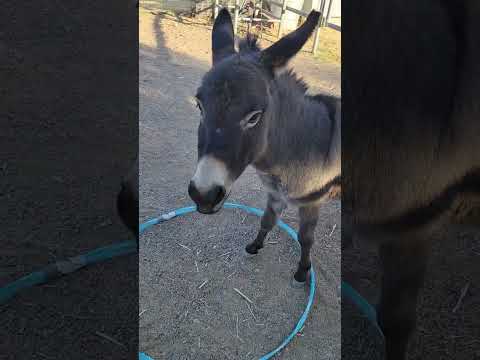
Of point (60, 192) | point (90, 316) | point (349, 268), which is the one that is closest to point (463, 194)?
point (349, 268)

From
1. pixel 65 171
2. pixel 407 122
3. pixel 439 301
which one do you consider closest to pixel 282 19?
pixel 407 122

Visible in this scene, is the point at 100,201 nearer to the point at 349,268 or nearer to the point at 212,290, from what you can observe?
the point at 212,290

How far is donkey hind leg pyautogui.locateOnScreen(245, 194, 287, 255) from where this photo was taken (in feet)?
2.35

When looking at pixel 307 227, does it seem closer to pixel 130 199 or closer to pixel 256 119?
pixel 256 119

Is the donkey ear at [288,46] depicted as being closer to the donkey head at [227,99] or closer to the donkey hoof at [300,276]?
the donkey head at [227,99]

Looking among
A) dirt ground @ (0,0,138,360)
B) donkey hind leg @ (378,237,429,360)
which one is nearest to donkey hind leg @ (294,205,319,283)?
donkey hind leg @ (378,237,429,360)

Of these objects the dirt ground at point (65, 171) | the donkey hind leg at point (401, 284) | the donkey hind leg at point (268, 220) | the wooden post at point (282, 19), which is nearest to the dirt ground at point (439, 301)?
the donkey hind leg at point (401, 284)

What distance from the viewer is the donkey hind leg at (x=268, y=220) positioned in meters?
0.72

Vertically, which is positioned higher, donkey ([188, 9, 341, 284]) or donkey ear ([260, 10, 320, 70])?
donkey ear ([260, 10, 320, 70])

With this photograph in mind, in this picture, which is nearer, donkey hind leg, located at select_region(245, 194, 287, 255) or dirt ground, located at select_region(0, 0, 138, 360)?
donkey hind leg, located at select_region(245, 194, 287, 255)

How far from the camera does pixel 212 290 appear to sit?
0.65m

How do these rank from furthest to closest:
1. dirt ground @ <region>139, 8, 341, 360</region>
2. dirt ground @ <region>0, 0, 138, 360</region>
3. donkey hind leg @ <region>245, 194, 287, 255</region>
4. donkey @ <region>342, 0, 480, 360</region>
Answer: dirt ground @ <region>0, 0, 138, 360</region>, donkey hind leg @ <region>245, 194, 287, 255</region>, dirt ground @ <region>139, 8, 341, 360</region>, donkey @ <region>342, 0, 480, 360</region>

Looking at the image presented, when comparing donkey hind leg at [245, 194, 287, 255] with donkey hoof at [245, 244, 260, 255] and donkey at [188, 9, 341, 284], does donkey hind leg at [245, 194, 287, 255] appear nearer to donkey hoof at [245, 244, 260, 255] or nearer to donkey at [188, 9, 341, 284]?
donkey hoof at [245, 244, 260, 255]

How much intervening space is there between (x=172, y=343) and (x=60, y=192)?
0.91 m
